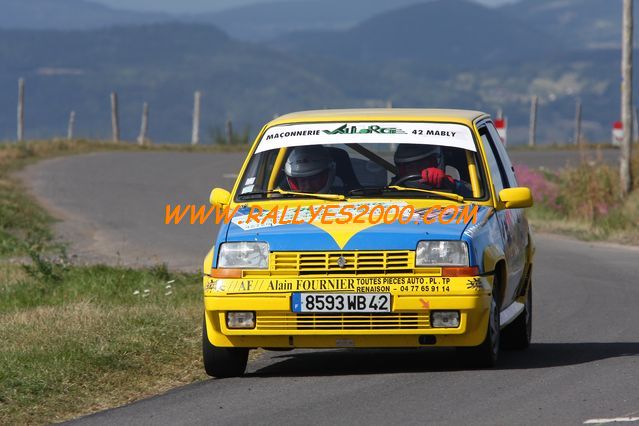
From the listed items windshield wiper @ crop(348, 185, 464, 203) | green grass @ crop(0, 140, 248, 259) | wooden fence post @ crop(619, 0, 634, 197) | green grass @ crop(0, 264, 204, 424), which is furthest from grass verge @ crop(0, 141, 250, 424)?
wooden fence post @ crop(619, 0, 634, 197)

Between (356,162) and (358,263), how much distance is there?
1.84 meters

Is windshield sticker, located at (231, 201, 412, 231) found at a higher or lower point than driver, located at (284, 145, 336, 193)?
lower

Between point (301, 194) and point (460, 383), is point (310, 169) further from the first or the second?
point (460, 383)

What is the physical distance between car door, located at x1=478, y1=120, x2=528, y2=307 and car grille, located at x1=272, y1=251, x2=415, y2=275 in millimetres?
1164

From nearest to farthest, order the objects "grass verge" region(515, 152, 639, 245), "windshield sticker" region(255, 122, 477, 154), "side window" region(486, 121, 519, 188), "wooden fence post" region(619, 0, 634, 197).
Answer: "windshield sticker" region(255, 122, 477, 154)
"side window" region(486, 121, 519, 188)
"grass verge" region(515, 152, 639, 245)
"wooden fence post" region(619, 0, 634, 197)

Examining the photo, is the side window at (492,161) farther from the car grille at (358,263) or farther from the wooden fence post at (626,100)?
the wooden fence post at (626,100)

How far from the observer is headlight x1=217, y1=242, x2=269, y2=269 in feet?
29.0

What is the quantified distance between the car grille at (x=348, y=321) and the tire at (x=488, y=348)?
52cm

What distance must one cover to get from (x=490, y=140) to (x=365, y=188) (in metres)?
1.49

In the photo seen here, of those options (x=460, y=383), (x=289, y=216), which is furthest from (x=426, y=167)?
(x=460, y=383)

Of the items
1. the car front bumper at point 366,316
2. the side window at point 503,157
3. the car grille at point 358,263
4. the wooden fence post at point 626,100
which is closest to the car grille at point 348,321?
the car front bumper at point 366,316

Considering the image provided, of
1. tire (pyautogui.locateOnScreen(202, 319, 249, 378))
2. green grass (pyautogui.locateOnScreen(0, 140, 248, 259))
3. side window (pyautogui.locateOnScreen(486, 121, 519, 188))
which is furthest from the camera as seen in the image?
green grass (pyautogui.locateOnScreen(0, 140, 248, 259))

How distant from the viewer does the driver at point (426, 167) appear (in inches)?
391

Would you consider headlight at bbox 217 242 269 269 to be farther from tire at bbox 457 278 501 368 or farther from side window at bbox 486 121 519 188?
side window at bbox 486 121 519 188
